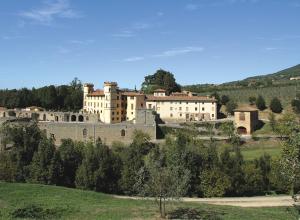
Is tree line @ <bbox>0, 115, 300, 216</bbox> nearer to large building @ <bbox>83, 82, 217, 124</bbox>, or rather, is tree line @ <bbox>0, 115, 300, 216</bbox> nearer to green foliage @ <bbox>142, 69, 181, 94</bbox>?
large building @ <bbox>83, 82, 217, 124</bbox>

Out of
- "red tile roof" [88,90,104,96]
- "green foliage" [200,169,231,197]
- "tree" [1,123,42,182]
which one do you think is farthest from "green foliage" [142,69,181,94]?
"green foliage" [200,169,231,197]

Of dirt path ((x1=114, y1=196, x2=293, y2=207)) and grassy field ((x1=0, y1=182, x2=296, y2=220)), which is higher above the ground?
grassy field ((x1=0, y1=182, x2=296, y2=220))

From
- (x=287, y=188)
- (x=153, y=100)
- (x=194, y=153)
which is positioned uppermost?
(x=153, y=100)

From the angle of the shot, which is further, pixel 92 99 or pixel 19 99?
pixel 19 99

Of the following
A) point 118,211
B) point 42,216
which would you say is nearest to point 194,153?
point 118,211

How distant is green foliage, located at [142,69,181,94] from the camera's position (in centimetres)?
9888

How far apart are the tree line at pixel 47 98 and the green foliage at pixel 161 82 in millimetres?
15663

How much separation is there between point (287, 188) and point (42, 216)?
2621cm

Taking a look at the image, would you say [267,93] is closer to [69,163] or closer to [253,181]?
[253,181]

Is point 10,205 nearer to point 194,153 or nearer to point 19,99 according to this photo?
point 194,153

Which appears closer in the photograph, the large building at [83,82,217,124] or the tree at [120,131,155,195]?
the tree at [120,131,155,195]

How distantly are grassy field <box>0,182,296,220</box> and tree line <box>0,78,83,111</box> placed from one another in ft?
203

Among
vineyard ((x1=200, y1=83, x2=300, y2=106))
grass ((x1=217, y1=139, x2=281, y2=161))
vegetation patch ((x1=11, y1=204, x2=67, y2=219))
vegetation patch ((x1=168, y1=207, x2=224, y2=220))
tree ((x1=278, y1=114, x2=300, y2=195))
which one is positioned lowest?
vegetation patch ((x1=168, y1=207, x2=224, y2=220))

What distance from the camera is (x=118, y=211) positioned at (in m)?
30.1
